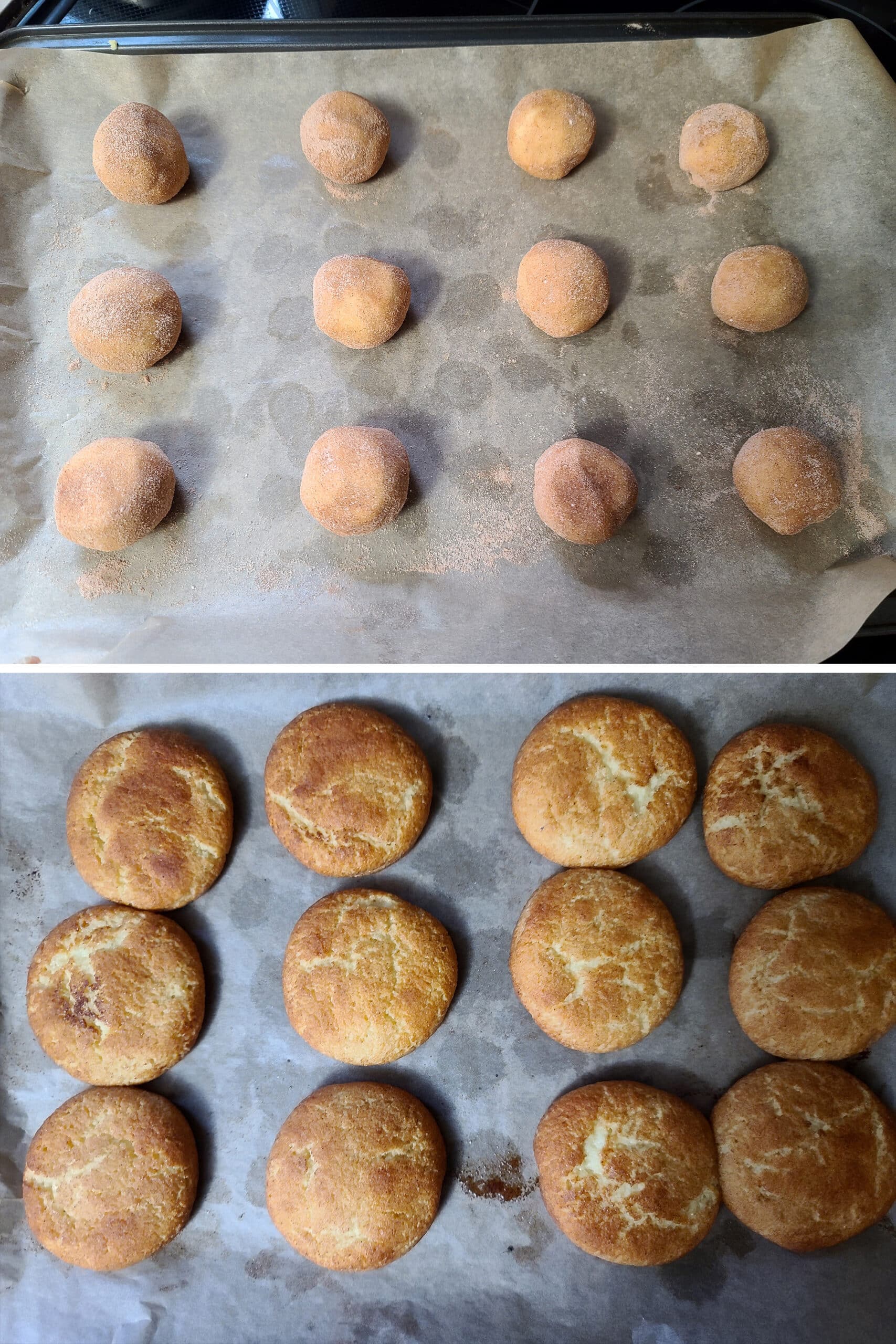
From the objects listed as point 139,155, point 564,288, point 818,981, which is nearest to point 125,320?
point 139,155

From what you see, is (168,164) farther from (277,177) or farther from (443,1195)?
(443,1195)

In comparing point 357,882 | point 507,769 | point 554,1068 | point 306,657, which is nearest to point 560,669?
point 507,769

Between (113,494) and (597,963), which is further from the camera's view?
(597,963)

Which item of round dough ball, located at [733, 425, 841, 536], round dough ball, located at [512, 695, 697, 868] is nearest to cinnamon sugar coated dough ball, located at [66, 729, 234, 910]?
round dough ball, located at [512, 695, 697, 868]

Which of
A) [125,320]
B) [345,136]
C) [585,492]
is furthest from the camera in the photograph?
[345,136]

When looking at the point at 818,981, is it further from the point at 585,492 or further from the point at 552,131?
the point at 552,131

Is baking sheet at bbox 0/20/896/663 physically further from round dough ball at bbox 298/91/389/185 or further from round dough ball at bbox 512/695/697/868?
round dough ball at bbox 512/695/697/868

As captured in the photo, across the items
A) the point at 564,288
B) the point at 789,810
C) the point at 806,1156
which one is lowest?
the point at 806,1156

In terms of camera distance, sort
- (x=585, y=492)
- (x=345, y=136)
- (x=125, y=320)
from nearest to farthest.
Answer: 1. (x=585, y=492)
2. (x=125, y=320)
3. (x=345, y=136)
